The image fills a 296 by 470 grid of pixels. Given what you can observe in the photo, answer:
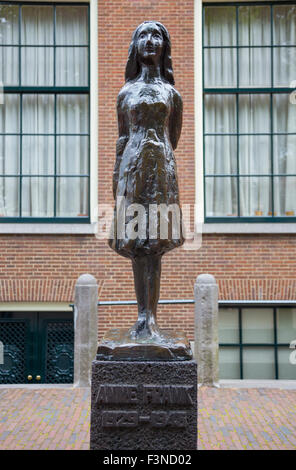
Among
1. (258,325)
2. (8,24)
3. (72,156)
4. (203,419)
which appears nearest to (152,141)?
(203,419)

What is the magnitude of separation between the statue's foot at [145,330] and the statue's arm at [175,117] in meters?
1.50

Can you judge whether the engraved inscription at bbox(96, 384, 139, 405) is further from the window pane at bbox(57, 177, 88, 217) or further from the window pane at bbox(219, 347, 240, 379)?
the window pane at bbox(57, 177, 88, 217)

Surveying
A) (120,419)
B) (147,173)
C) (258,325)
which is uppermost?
(147,173)

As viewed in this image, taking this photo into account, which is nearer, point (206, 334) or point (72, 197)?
point (206, 334)

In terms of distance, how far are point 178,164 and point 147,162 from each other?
5.14 meters

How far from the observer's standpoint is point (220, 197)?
9641 mm

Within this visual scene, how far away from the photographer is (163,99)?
4223mm

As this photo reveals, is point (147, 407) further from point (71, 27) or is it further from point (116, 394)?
point (71, 27)

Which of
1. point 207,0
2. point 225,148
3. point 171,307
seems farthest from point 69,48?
point 171,307

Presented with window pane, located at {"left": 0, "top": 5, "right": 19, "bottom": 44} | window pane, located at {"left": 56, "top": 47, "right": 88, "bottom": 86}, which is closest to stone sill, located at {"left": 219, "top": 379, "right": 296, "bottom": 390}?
window pane, located at {"left": 56, "top": 47, "right": 88, "bottom": 86}

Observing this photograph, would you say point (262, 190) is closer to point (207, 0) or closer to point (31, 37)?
point (207, 0)

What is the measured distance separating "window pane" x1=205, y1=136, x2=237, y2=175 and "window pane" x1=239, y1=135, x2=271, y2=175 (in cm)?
16

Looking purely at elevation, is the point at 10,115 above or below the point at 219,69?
below
